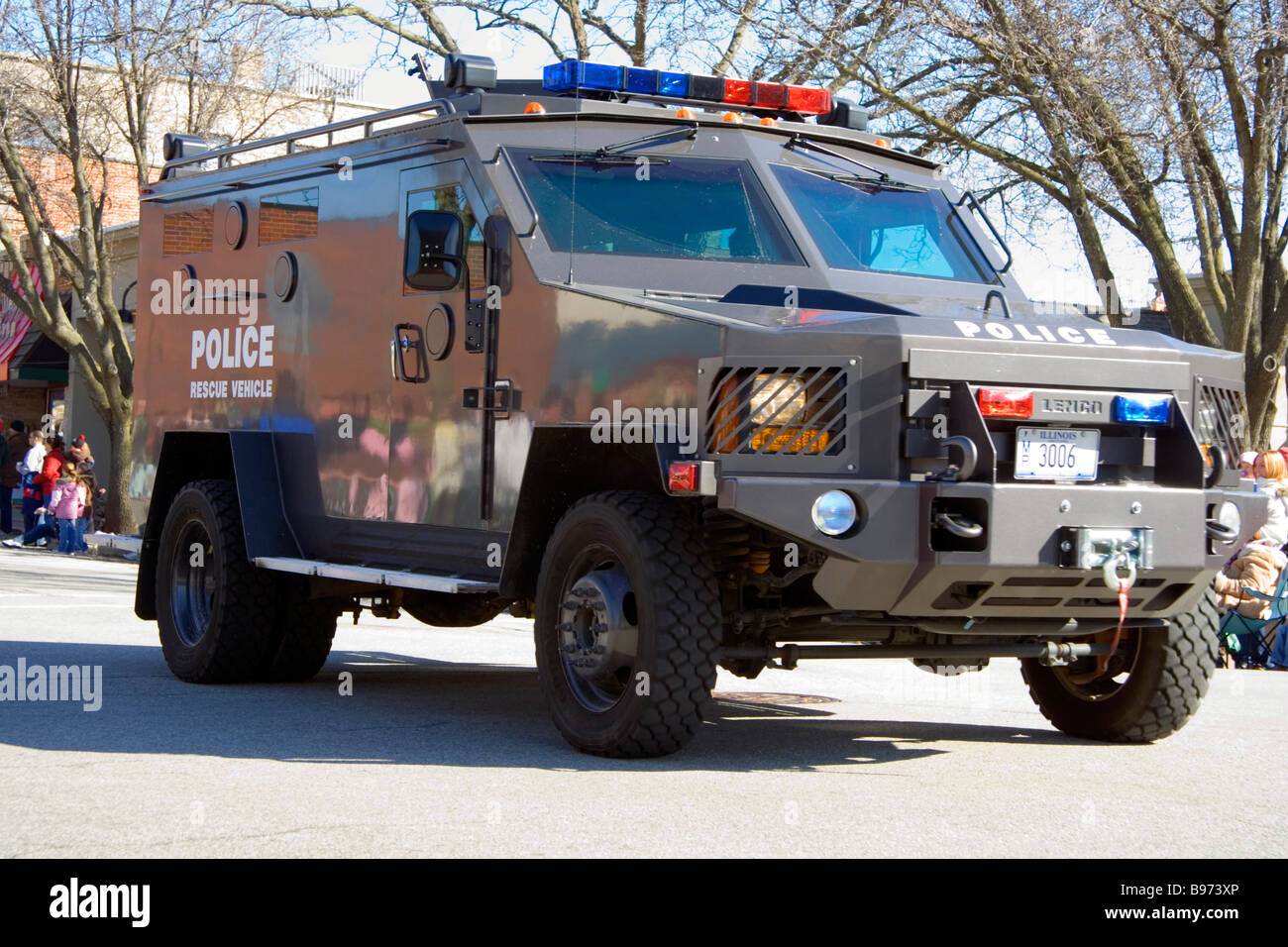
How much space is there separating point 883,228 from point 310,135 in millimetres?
3387

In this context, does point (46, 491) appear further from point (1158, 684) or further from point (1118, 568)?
point (1118, 568)

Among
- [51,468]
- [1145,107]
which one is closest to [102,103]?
[51,468]

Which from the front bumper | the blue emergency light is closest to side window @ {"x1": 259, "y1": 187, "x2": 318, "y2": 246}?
the front bumper

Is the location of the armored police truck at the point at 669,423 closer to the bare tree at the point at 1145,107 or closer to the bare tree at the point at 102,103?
the bare tree at the point at 1145,107

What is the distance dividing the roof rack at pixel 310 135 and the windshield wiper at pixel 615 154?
2.19 feet

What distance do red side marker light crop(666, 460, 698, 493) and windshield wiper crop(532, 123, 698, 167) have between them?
208 centimetres

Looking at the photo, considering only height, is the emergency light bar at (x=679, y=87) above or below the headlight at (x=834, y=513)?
above

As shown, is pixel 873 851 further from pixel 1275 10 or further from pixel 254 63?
pixel 254 63

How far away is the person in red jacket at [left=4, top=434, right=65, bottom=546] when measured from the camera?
81.6 feet

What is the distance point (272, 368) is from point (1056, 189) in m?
11.4

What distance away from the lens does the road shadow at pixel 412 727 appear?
717 centimetres

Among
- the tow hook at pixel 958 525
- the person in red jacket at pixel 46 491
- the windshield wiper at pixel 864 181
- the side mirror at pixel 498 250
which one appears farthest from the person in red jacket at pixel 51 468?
the tow hook at pixel 958 525
